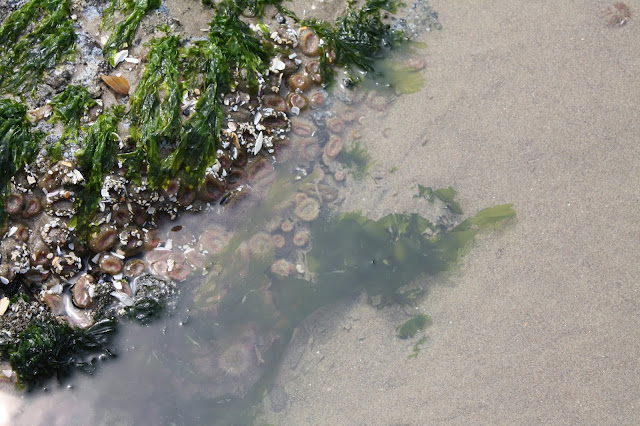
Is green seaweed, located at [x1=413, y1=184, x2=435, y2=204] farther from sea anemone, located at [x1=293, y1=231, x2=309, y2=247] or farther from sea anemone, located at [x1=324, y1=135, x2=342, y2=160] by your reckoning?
sea anemone, located at [x1=293, y1=231, x2=309, y2=247]

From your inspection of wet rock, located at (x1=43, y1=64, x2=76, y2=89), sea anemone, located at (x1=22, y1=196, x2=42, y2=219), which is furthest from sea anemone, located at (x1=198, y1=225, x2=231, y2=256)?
wet rock, located at (x1=43, y1=64, x2=76, y2=89)

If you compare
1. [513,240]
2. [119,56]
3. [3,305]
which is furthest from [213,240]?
[513,240]

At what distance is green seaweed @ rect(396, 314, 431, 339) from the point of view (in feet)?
12.3

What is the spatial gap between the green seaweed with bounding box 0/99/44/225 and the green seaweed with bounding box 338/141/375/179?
Result: 2.22 meters

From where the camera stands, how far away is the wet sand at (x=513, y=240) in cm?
354

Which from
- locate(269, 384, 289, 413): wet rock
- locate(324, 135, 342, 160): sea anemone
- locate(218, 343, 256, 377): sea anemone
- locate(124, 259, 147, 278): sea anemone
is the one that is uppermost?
locate(324, 135, 342, 160): sea anemone

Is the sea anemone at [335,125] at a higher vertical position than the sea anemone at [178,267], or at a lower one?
higher

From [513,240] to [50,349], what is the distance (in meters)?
3.32

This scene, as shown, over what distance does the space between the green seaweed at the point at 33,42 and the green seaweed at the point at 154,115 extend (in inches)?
27.4

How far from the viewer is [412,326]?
12.3ft

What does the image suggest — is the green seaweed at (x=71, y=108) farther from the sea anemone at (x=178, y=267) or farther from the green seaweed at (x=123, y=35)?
the sea anemone at (x=178, y=267)

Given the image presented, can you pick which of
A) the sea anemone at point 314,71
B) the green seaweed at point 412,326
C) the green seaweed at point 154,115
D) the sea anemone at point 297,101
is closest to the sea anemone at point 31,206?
the green seaweed at point 154,115

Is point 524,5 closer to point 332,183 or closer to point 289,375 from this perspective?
point 332,183

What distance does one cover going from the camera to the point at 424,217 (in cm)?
411
